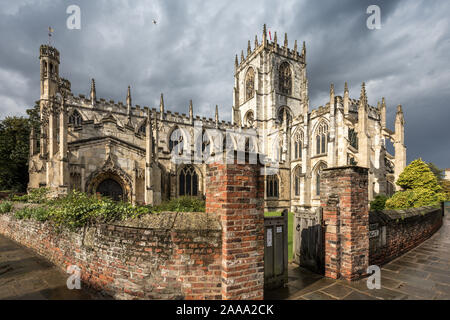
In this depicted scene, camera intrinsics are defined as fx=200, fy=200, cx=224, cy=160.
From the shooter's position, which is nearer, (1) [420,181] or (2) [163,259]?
(2) [163,259]

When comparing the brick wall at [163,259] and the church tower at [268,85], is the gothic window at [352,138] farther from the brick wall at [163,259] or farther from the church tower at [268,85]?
the brick wall at [163,259]

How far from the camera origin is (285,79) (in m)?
35.8

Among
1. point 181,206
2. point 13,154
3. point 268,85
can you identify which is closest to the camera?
point 181,206

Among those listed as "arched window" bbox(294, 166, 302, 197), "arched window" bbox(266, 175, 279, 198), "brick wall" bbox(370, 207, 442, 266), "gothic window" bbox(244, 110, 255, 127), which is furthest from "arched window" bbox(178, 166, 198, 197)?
"gothic window" bbox(244, 110, 255, 127)

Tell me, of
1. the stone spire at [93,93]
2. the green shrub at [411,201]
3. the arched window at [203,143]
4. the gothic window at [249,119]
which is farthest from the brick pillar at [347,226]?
the gothic window at [249,119]

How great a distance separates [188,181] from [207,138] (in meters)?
13.7

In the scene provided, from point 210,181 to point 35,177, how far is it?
2004 centimetres

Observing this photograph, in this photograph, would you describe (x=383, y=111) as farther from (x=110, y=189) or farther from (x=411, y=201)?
(x=110, y=189)

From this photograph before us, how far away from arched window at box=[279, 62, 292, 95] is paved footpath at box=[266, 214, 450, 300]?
3417 cm

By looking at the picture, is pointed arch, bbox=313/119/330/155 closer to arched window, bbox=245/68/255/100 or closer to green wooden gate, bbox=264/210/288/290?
arched window, bbox=245/68/255/100

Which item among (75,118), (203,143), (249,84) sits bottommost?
(203,143)

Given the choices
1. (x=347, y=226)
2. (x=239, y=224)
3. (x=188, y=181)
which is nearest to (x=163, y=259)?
(x=239, y=224)

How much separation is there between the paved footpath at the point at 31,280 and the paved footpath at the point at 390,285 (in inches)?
155
